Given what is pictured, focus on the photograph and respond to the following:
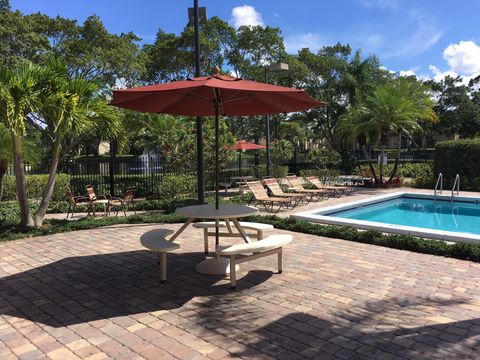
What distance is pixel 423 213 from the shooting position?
13.5 metres

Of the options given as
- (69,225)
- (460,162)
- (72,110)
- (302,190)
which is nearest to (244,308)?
(72,110)

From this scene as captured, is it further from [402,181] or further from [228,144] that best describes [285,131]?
[228,144]

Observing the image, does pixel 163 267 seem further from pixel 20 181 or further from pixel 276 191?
pixel 276 191

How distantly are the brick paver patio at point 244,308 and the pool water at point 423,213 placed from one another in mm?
5342

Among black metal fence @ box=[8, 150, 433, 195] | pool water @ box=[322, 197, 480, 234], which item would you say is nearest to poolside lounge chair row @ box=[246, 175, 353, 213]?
pool water @ box=[322, 197, 480, 234]

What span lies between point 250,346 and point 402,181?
18.1 metres

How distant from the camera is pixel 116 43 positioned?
24953 millimetres

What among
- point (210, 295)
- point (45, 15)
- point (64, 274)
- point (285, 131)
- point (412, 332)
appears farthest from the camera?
point (285, 131)

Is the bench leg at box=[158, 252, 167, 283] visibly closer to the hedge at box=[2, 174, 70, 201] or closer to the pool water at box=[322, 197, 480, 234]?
the pool water at box=[322, 197, 480, 234]

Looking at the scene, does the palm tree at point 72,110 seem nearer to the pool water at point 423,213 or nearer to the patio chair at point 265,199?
the patio chair at point 265,199

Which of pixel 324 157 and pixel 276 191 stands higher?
pixel 324 157

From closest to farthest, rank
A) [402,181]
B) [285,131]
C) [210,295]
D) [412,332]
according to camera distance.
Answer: [412,332]
[210,295]
[402,181]
[285,131]

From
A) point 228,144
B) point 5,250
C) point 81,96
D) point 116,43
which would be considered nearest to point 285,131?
point 116,43

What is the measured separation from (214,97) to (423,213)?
994 cm
